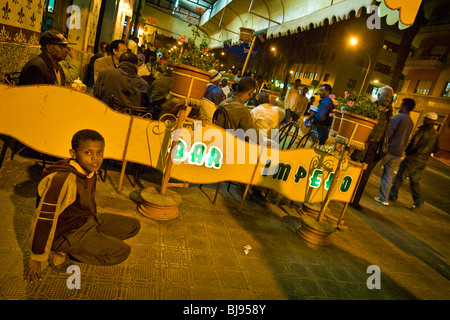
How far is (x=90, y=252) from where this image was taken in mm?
2457

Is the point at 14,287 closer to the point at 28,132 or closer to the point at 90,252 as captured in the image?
the point at 90,252

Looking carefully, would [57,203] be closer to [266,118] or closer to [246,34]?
[266,118]

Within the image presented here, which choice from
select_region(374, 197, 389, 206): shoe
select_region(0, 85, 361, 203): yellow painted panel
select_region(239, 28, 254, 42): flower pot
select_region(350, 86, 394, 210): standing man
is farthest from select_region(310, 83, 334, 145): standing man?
select_region(239, 28, 254, 42): flower pot

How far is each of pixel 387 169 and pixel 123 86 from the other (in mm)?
6288

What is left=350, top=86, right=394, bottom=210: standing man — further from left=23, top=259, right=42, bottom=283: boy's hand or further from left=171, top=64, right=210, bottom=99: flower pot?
left=23, top=259, right=42, bottom=283: boy's hand

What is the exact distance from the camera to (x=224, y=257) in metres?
3.15

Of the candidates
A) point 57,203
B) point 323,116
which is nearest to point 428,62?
point 323,116

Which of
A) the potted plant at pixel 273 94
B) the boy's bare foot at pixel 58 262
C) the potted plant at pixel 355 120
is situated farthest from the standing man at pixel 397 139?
the boy's bare foot at pixel 58 262

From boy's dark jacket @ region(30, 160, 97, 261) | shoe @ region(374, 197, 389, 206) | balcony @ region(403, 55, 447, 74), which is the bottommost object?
shoe @ region(374, 197, 389, 206)

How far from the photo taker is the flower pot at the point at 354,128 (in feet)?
13.9

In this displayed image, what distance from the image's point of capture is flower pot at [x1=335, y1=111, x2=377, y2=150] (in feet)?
13.9

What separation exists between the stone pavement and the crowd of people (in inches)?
9.1

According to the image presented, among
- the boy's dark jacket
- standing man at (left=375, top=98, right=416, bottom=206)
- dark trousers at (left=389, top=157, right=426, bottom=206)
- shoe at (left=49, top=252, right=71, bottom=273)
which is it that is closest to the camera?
the boy's dark jacket
